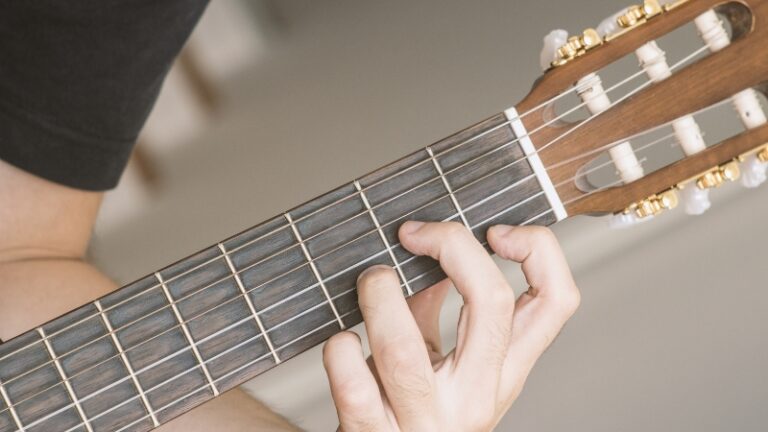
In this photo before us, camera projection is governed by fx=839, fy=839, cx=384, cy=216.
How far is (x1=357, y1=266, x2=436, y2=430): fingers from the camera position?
0.66 meters

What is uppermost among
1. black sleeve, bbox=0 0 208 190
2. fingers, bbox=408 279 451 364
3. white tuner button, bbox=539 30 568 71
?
black sleeve, bbox=0 0 208 190

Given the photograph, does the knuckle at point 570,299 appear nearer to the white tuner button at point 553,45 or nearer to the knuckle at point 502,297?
the knuckle at point 502,297

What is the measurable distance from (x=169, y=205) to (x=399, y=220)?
692 millimetres

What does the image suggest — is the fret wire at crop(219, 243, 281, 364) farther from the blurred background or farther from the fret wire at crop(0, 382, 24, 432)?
the blurred background

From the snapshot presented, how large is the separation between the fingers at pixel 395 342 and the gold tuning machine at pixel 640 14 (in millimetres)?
275

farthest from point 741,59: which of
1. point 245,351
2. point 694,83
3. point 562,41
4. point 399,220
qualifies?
point 245,351

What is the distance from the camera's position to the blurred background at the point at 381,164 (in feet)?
4.12

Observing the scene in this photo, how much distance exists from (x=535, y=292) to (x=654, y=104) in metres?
0.19

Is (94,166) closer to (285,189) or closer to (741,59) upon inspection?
(285,189)

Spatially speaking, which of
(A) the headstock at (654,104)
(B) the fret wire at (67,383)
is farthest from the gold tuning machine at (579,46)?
(B) the fret wire at (67,383)

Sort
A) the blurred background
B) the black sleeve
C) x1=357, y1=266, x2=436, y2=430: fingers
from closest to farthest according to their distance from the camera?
x1=357, y1=266, x2=436, y2=430: fingers, the black sleeve, the blurred background

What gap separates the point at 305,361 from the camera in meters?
1.26

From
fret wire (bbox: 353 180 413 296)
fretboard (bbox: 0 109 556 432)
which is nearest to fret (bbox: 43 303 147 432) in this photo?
fretboard (bbox: 0 109 556 432)

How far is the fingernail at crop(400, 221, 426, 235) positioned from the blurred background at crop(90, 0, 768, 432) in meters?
0.59
